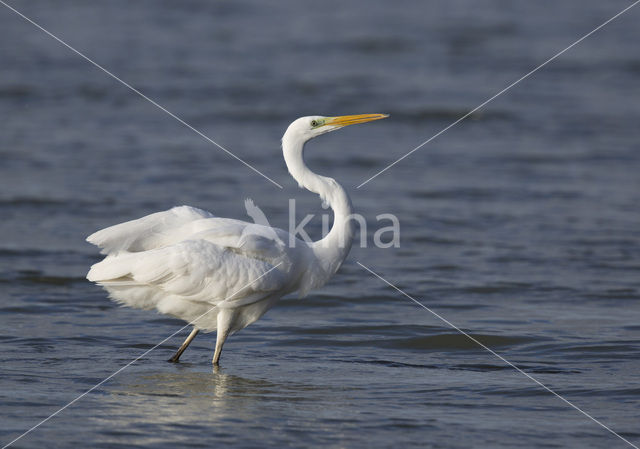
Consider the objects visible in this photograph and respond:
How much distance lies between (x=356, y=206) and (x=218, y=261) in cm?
583

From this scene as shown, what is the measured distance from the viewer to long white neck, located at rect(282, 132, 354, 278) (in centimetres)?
729

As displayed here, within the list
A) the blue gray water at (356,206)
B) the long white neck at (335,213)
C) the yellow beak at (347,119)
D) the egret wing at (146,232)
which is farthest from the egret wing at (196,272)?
the yellow beak at (347,119)

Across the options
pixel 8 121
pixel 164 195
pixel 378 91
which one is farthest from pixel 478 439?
pixel 378 91

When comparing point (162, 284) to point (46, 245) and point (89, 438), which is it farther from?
point (46, 245)

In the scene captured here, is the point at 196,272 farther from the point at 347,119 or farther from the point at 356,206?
the point at 356,206

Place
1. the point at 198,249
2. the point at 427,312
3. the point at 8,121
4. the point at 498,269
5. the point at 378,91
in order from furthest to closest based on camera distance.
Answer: the point at 378,91
the point at 8,121
the point at 498,269
the point at 427,312
the point at 198,249

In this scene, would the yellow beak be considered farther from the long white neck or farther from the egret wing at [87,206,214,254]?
the egret wing at [87,206,214,254]

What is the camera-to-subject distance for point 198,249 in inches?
276

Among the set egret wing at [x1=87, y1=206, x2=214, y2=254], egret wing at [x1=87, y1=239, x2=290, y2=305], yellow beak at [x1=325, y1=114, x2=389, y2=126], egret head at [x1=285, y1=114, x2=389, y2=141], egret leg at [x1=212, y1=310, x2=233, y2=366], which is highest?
yellow beak at [x1=325, y1=114, x2=389, y2=126]

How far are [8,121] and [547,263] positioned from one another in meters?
10.7

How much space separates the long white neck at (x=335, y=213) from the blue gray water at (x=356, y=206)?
2.57 feet
